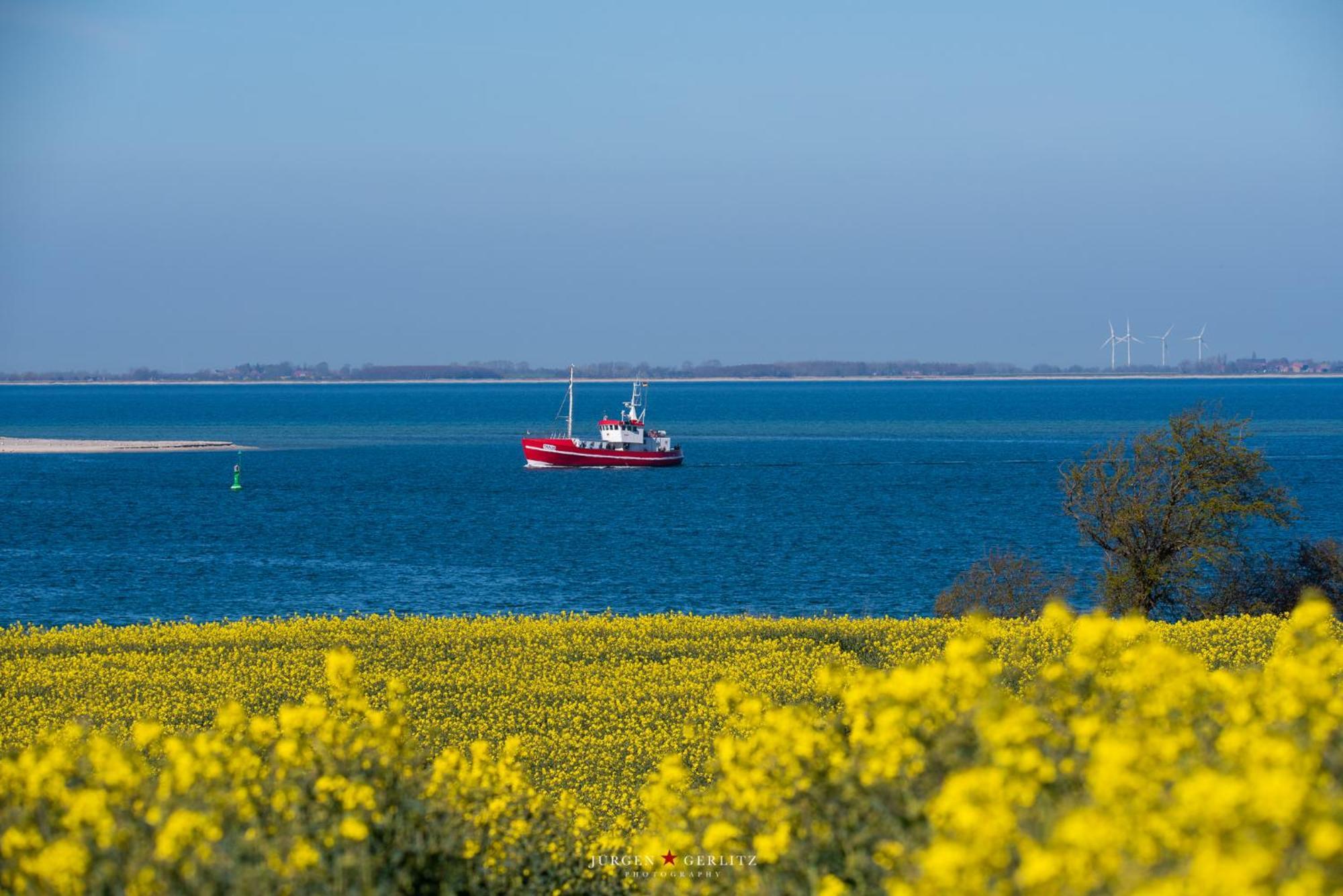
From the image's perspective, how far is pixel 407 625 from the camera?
76.0ft

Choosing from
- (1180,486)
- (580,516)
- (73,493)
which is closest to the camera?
(1180,486)

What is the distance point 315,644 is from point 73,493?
7085 cm

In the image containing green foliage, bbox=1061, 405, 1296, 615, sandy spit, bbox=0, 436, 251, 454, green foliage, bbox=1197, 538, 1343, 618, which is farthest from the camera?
sandy spit, bbox=0, 436, 251, 454

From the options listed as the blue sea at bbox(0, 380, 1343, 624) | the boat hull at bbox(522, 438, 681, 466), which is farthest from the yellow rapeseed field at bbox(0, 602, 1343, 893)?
the boat hull at bbox(522, 438, 681, 466)

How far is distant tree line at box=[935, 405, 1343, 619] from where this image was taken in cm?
3288

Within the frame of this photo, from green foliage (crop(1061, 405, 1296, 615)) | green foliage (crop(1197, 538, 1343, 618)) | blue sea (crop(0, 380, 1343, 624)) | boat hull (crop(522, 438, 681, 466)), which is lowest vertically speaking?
blue sea (crop(0, 380, 1343, 624))

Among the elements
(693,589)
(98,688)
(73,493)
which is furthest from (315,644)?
(73,493)

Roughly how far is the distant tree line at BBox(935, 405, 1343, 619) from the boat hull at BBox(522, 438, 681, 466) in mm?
69787

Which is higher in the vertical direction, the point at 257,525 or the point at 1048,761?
the point at 1048,761

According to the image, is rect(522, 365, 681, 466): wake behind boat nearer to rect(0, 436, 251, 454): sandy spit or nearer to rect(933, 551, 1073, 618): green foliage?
rect(0, 436, 251, 454): sandy spit

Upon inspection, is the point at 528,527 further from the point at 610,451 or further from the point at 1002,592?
the point at 1002,592

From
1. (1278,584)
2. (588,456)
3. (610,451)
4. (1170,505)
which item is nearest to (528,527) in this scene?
(588,456)

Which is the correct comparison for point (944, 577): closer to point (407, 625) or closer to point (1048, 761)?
point (407, 625)

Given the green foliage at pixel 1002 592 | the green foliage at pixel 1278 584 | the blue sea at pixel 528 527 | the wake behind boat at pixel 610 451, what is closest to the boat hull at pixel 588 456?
the wake behind boat at pixel 610 451
